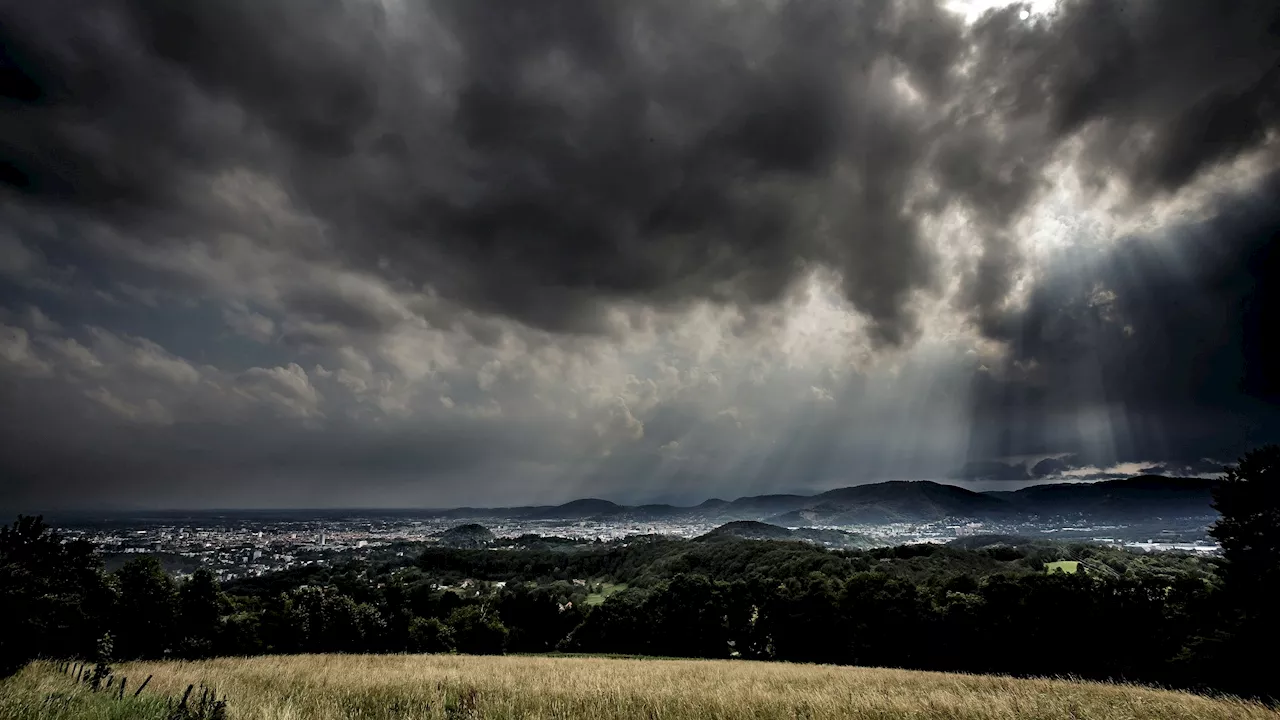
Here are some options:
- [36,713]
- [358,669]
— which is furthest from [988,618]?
[36,713]

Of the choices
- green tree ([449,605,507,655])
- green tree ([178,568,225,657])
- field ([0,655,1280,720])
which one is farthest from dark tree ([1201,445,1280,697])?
green tree ([178,568,225,657])

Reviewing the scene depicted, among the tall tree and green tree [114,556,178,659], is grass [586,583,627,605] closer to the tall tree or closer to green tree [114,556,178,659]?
green tree [114,556,178,659]

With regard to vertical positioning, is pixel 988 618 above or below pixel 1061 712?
below

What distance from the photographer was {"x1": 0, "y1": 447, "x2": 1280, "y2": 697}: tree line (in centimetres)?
2912

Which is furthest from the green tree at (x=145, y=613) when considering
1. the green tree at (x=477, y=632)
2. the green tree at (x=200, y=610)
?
the green tree at (x=477, y=632)

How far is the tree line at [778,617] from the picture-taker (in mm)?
29125

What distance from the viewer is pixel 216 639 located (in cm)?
3975

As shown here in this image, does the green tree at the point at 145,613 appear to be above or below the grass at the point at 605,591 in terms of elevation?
above

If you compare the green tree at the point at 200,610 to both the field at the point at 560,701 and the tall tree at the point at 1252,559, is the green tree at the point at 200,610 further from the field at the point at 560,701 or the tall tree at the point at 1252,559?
the tall tree at the point at 1252,559

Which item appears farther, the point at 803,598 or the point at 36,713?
the point at 803,598

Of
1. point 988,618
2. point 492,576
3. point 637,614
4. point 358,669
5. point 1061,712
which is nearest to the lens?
point 1061,712

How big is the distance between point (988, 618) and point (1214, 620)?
1464cm

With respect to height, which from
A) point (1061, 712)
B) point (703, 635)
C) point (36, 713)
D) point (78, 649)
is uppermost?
point (36, 713)

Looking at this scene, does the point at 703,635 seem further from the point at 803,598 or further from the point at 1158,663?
the point at 1158,663
